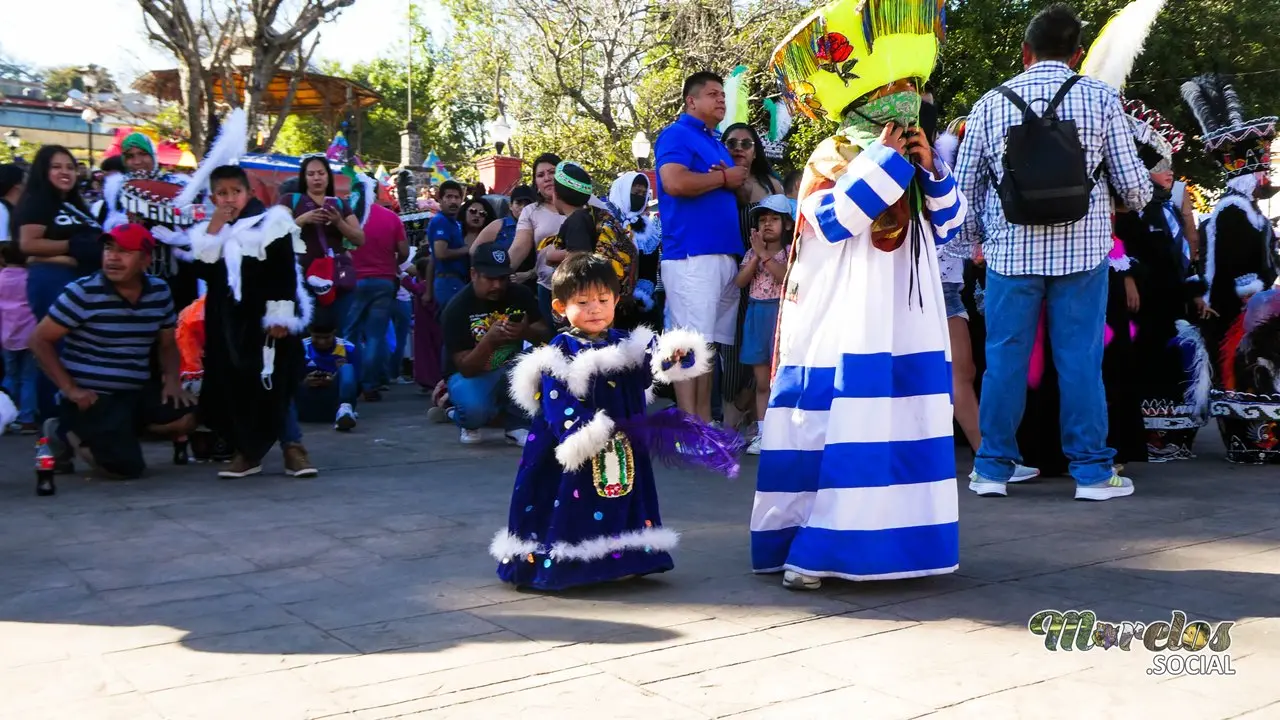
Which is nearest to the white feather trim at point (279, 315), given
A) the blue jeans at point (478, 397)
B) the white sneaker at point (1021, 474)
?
the blue jeans at point (478, 397)

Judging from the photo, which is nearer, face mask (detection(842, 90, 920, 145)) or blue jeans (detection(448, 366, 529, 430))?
face mask (detection(842, 90, 920, 145))

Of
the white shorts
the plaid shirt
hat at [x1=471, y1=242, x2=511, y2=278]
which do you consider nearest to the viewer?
the plaid shirt

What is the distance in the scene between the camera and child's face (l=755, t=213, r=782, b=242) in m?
7.37

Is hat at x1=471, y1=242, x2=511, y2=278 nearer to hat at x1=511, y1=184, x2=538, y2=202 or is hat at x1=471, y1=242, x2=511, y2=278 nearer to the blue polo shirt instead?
the blue polo shirt

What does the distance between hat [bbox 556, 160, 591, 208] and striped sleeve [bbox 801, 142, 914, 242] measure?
364 centimetres

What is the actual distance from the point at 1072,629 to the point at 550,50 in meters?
21.0

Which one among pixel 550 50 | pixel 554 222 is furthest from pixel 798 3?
pixel 554 222

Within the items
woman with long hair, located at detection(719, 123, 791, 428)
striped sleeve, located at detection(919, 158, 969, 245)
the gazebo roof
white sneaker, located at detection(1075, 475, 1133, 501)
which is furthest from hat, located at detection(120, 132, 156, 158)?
the gazebo roof

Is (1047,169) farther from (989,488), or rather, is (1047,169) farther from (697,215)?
(697,215)

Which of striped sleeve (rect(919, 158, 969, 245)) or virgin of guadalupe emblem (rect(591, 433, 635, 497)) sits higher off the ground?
striped sleeve (rect(919, 158, 969, 245))

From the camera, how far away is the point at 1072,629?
12.1 feet

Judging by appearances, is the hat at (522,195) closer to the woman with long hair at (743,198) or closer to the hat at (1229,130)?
the woman with long hair at (743,198)

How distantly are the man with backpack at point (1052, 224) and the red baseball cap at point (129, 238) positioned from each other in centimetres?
434

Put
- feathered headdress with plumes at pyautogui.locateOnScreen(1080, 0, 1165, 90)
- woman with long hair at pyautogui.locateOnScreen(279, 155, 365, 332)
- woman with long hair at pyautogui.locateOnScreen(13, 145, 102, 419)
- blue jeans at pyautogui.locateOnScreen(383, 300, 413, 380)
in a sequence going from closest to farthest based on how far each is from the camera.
A: 1. feathered headdress with plumes at pyautogui.locateOnScreen(1080, 0, 1165, 90)
2. woman with long hair at pyautogui.locateOnScreen(13, 145, 102, 419)
3. woman with long hair at pyautogui.locateOnScreen(279, 155, 365, 332)
4. blue jeans at pyautogui.locateOnScreen(383, 300, 413, 380)
